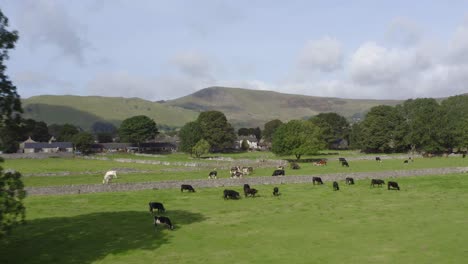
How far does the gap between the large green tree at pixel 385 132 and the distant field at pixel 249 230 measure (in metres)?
79.0

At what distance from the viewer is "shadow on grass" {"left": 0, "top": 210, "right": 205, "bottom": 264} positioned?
72.9 ft

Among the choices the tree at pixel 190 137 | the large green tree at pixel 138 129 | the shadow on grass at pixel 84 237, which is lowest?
the shadow on grass at pixel 84 237

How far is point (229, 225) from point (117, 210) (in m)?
11.2

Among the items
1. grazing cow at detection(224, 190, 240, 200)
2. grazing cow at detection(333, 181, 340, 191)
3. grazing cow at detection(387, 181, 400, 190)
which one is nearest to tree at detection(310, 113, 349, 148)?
grazing cow at detection(387, 181, 400, 190)

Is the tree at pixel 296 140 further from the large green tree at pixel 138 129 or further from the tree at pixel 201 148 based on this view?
the large green tree at pixel 138 129

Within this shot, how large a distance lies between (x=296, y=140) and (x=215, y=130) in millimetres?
59853

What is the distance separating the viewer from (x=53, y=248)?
77.2 ft

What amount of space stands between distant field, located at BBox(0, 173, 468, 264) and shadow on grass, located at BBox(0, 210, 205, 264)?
0.19ft

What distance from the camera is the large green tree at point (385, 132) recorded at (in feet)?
388

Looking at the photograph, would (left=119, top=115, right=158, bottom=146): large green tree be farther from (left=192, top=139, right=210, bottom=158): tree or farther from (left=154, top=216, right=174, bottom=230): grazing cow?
(left=154, top=216, right=174, bottom=230): grazing cow

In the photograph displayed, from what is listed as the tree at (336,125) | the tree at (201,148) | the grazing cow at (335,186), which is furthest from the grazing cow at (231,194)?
the tree at (336,125)

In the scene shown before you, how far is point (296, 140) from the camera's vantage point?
86.8 meters

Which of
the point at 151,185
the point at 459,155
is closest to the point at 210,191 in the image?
the point at 151,185

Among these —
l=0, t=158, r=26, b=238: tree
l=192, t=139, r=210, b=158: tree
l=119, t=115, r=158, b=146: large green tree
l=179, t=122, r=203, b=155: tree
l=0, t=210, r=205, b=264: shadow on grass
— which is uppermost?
l=119, t=115, r=158, b=146: large green tree
